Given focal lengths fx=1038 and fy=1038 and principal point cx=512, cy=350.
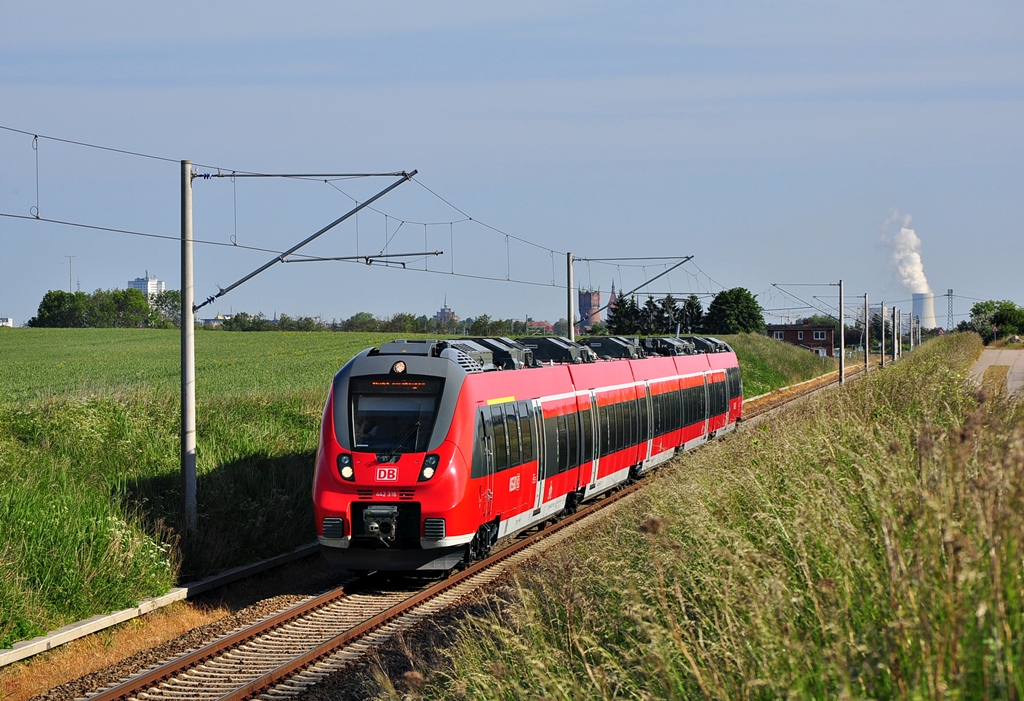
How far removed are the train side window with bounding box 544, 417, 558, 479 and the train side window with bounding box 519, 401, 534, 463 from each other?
→ 72 centimetres

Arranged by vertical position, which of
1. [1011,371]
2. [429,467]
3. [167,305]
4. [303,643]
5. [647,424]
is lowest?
[303,643]

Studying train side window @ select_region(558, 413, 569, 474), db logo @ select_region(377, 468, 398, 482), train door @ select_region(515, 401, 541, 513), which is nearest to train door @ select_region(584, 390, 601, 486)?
train side window @ select_region(558, 413, 569, 474)

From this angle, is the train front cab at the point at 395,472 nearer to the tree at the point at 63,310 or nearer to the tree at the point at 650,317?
the tree at the point at 650,317

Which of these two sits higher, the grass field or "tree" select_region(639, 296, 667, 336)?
"tree" select_region(639, 296, 667, 336)

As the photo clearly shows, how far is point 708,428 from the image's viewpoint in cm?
3241

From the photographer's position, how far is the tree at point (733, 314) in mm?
114188

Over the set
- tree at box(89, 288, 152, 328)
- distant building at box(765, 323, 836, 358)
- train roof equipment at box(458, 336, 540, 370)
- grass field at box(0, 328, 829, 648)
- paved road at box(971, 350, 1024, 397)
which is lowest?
grass field at box(0, 328, 829, 648)

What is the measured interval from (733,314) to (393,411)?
339 feet

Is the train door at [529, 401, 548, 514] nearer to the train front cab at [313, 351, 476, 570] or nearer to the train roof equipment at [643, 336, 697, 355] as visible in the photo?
the train front cab at [313, 351, 476, 570]

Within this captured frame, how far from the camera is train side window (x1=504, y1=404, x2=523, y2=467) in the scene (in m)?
15.8

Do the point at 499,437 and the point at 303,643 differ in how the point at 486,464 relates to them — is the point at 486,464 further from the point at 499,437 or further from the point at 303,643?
the point at 303,643

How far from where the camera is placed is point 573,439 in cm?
1902

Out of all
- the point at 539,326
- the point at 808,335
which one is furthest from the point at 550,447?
the point at 808,335

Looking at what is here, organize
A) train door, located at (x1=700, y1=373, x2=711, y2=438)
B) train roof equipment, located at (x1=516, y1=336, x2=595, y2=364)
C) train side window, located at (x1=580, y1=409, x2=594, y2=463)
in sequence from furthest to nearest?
train door, located at (x1=700, y1=373, x2=711, y2=438) < train roof equipment, located at (x1=516, y1=336, x2=595, y2=364) < train side window, located at (x1=580, y1=409, x2=594, y2=463)
